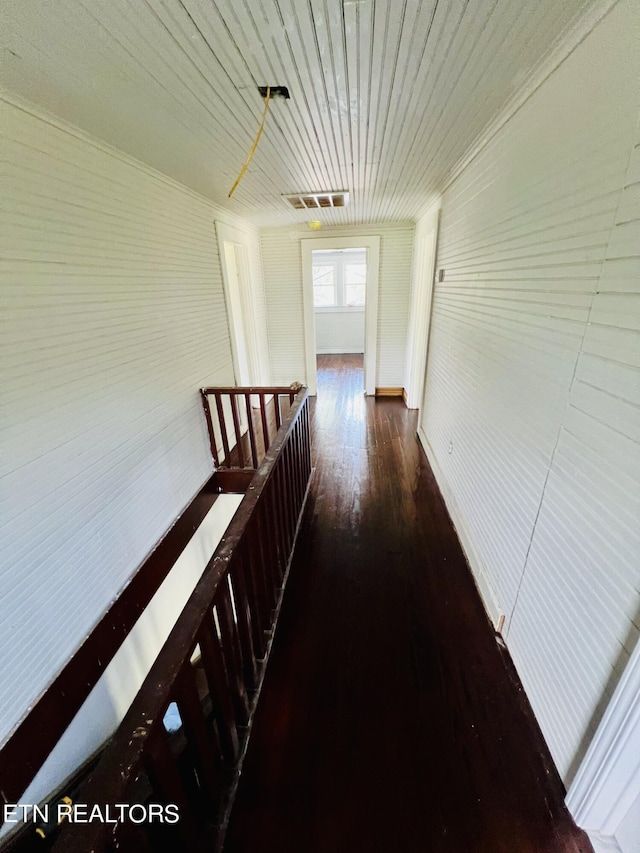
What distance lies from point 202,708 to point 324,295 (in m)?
7.28

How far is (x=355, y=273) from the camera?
694cm

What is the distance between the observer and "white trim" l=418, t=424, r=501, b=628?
1.65 metres

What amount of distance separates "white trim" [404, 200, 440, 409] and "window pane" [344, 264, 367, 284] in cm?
298

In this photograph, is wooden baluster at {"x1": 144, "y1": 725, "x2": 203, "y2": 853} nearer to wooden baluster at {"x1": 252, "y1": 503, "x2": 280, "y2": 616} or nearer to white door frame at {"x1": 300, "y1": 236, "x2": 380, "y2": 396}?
wooden baluster at {"x1": 252, "y1": 503, "x2": 280, "y2": 616}

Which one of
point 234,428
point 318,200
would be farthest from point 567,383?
point 318,200

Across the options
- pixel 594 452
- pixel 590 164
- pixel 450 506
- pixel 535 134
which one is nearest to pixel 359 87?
pixel 535 134

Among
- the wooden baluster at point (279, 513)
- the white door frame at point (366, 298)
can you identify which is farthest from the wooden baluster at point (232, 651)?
the white door frame at point (366, 298)

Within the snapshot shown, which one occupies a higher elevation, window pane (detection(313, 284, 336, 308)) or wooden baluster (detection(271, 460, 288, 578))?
window pane (detection(313, 284, 336, 308))

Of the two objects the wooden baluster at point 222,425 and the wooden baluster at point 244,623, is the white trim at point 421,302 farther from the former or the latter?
the wooden baluster at point 244,623

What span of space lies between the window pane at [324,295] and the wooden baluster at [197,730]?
23.7 ft

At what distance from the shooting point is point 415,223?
13.5ft

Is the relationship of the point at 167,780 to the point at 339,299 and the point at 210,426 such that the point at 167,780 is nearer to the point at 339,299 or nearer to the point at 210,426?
the point at 210,426

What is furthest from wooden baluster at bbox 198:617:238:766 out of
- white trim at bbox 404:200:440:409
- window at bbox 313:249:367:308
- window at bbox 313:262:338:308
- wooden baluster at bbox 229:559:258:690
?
window at bbox 313:262:338:308

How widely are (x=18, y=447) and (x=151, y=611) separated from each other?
1609mm
